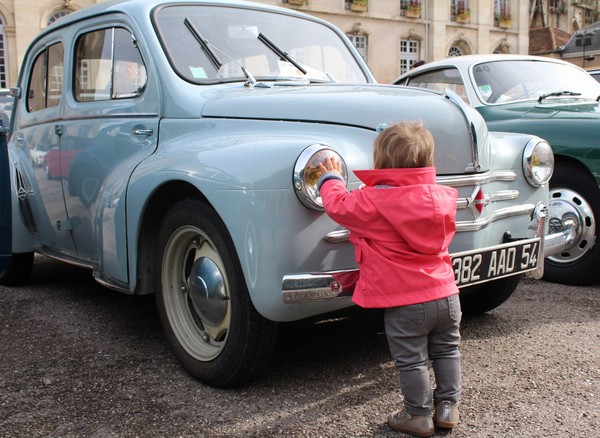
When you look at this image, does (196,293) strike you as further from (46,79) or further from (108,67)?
(46,79)

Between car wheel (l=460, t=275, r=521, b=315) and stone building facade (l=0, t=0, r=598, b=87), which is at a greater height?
stone building facade (l=0, t=0, r=598, b=87)

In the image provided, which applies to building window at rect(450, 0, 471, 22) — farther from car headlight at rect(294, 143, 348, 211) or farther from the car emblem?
car headlight at rect(294, 143, 348, 211)

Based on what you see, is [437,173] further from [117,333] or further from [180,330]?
[117,333]

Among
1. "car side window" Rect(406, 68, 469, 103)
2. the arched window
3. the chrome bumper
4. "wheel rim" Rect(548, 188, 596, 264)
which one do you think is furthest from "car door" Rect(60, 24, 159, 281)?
the arched window

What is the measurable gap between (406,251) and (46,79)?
3070 mm

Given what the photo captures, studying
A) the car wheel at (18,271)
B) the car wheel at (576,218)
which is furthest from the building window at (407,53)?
the car wheel at (18,271)

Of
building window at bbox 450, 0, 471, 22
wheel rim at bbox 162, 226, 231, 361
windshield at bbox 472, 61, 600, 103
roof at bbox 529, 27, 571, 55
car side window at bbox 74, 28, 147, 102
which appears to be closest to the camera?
wheel rim at bbox 162, 226, 231, 361

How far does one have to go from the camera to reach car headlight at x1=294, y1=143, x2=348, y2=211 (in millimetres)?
2502

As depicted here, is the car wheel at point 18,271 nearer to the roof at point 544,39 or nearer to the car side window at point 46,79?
the car side window at point 46,79

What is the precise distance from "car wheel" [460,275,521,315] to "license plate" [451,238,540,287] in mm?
628

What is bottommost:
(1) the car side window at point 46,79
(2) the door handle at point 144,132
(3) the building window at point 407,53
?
(2) the door handle at point 144,132

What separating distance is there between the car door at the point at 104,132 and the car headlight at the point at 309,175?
3.46 ft

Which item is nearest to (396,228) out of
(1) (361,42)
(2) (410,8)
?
(1) (361,42)

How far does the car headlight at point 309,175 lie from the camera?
2502 millimetres
